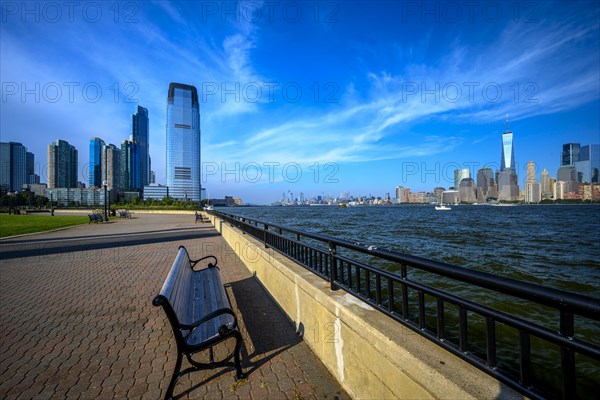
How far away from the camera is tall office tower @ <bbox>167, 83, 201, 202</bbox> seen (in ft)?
415

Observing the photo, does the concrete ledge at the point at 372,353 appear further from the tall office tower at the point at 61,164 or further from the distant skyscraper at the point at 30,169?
the distant skyscraper at the point at 30,169

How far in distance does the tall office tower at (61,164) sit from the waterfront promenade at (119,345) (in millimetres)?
129599

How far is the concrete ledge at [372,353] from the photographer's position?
5.81 ft

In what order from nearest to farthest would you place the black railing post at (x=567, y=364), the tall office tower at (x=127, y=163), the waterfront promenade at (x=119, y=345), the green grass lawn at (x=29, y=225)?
1. the black railing post at (x=567, y=364)
2. the waterfront promenade at (x=119, y=345)
3. the green grass lawn at (x=29, y=225)
4. the tall office tower at (x=127, y=163)

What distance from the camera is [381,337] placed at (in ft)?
7.62

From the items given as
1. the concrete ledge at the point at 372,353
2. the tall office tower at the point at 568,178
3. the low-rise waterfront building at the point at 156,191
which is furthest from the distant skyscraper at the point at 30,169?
the tall office tower at the point at 568,178

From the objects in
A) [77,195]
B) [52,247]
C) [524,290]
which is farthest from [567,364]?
[77,195]

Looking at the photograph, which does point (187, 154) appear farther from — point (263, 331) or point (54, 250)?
point (263, 331)

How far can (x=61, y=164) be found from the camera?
Result: 109 m

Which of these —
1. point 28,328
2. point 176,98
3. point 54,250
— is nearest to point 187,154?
point 176,98

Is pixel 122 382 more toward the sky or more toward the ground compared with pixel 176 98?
more toward the ground

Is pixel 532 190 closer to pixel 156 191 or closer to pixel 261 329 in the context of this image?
pixel 261 329

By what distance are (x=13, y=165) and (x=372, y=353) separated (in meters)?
171

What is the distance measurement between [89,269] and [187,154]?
134 meters
